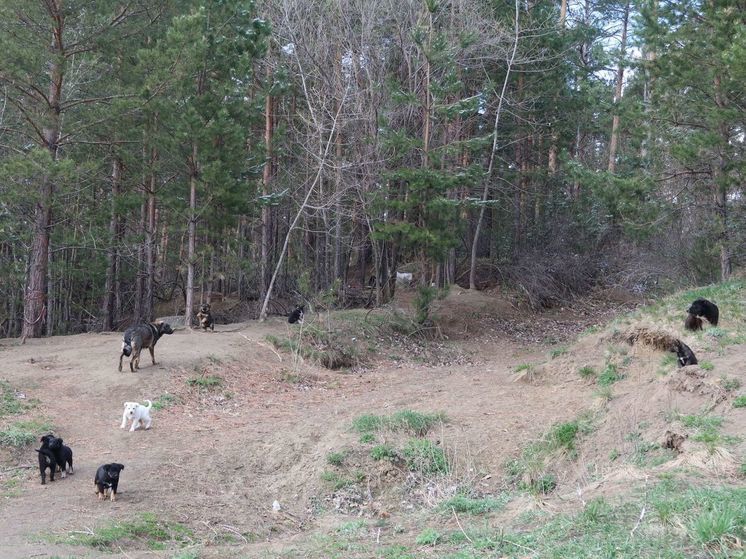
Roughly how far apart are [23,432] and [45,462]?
1997 mm

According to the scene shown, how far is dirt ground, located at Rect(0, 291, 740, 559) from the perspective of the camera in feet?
24.4

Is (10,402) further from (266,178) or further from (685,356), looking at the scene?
(266,178)

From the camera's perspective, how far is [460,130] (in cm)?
2275

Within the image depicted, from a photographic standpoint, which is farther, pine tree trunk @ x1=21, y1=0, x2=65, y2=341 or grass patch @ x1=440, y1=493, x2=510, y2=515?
pine tree trunk @ x1=21, y1=0, x2=65, y2=341

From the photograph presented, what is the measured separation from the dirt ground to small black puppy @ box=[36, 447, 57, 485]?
5.8 inches

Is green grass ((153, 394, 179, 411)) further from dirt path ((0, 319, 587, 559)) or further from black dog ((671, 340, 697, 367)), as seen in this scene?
A: black dog ((671, 340, 697, 367))

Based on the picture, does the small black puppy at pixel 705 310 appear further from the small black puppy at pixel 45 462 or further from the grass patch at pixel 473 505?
the small black puppy at pixel 45 462

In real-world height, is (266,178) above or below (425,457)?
above

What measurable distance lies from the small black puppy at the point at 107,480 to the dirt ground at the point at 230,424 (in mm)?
151

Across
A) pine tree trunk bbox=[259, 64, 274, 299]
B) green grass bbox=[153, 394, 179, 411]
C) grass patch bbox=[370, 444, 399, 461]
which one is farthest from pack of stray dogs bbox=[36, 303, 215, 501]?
pine tree trunk bbox=[259, 64, 274, 299]

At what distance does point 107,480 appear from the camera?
7672 mm

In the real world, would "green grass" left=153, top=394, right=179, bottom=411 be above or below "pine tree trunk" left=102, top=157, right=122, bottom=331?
below

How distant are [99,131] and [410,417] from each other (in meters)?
14.5

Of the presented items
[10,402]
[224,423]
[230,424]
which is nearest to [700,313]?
[230,424]
